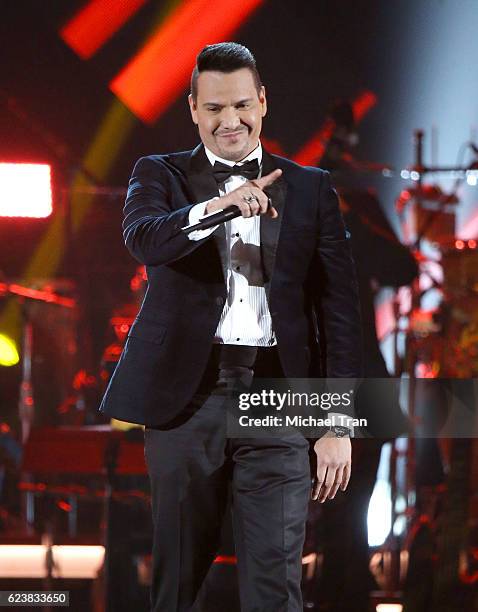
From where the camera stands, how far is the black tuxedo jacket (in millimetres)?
2004

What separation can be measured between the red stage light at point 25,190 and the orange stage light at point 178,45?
75 centimetres

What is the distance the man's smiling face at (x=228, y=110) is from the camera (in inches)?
79.1

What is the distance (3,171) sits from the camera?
170 inches

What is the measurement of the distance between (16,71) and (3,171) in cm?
55

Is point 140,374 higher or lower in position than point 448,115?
lower

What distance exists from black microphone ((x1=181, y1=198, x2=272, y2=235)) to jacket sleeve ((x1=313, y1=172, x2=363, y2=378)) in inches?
14.2

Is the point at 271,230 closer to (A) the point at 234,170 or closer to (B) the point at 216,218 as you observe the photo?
(A) the point at 234,170

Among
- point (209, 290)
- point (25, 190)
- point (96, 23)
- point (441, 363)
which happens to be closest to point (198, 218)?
point (209, 290)

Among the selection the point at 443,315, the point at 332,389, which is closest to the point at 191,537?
the point at 332,389

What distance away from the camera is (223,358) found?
2035mm

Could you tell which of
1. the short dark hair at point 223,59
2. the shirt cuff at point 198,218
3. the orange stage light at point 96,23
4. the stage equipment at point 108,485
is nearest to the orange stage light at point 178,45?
the orange stage light at point 96,23

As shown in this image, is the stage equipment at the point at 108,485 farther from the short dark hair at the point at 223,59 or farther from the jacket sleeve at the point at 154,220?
the short dark hair at the point at 223,59

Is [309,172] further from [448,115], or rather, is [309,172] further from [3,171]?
[3,171]

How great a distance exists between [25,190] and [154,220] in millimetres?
2644
